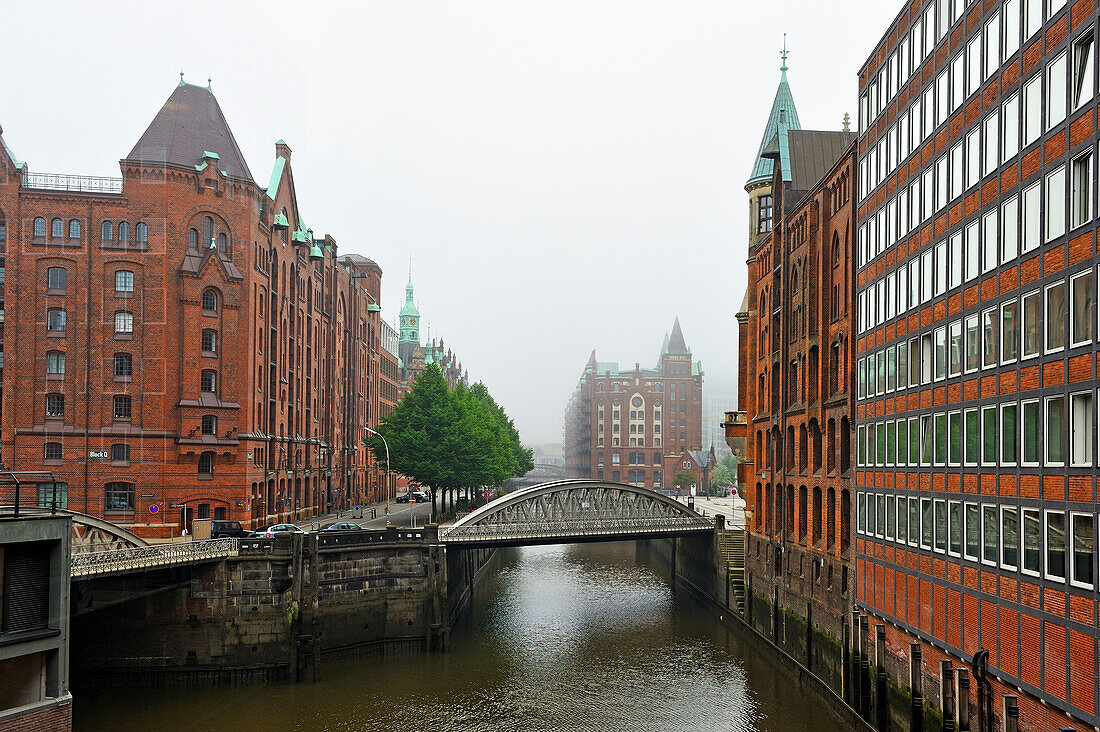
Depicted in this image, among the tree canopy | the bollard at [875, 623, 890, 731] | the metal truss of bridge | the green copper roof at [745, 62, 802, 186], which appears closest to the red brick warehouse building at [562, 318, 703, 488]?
the tree canopy

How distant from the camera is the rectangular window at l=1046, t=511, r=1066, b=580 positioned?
2234 cm

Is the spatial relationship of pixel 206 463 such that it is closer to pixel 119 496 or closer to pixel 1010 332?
pixel 119 496

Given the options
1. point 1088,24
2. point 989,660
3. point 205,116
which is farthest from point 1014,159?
point 205,116

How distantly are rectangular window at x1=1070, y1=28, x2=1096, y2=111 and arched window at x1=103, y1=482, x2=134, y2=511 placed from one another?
174ft

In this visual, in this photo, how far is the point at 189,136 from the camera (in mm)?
60625

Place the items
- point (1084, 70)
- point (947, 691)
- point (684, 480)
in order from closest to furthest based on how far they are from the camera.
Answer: point (1084, 70), point (947, 691), point (684, 480)

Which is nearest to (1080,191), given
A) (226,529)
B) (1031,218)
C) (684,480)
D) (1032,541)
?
(1031,218)

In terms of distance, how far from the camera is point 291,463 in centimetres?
7106

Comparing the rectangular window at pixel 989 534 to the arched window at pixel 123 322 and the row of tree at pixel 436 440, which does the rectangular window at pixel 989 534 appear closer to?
the arched window at pixel 123 322

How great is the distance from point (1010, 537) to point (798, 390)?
25.0 metres

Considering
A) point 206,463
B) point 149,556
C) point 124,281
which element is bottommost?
point 149,556

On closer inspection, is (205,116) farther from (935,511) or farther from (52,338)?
(935,511)

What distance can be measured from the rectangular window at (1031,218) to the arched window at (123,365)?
5023cm

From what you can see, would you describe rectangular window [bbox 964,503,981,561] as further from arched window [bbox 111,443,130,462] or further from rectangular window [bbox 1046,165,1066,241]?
arched window [bbox 111,443,130,462]
